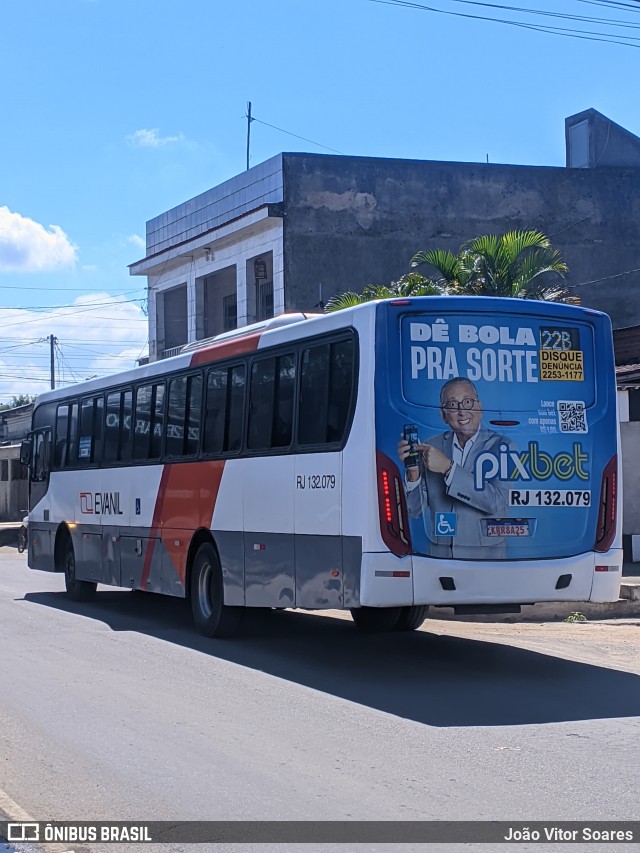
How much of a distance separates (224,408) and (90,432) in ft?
16.6

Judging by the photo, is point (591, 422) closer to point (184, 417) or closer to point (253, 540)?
point (253, 540)

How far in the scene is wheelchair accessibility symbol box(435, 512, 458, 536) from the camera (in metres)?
10.5

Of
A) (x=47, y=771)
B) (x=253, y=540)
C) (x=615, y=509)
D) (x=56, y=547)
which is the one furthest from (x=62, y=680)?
(x=56, y=547)

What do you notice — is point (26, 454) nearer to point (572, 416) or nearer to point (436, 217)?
point (572, 416)

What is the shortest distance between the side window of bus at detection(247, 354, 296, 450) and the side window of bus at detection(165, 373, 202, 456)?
1.56 meters

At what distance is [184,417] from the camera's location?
48.4 ft

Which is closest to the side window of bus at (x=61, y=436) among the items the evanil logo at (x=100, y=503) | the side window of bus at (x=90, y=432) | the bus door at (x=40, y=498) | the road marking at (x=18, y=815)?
the bus door at (x=40, y=498)

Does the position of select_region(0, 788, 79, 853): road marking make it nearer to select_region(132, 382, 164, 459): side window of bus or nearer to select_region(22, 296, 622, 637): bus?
select_region(22, 296, 622, 637): bus

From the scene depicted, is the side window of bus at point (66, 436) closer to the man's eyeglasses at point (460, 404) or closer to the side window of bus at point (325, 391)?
the side window of bus at point (325, 391)

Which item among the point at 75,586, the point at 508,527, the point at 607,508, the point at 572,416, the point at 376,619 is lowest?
the point at 376,619

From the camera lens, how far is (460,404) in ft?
35.2

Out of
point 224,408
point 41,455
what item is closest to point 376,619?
point 224,408

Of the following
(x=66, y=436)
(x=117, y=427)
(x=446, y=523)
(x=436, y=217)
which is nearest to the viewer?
(x=446, y=523)

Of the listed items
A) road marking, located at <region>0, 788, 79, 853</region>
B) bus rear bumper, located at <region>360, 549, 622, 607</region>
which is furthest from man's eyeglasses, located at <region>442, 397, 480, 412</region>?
road marking, located at <region>0, 788, 79, 853</region>
